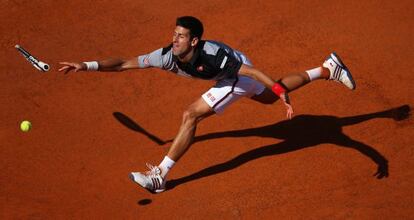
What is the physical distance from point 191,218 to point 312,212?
6.04 feet

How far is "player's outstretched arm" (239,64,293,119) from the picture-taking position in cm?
978

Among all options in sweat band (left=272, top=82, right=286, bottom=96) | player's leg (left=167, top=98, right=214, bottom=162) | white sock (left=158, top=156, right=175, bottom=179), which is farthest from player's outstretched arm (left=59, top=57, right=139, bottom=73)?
sweat band (left=272, top=82, right=286, bottom=96)

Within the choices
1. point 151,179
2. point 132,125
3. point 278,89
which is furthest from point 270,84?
point 132,125

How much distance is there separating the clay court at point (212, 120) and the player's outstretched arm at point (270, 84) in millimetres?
1813

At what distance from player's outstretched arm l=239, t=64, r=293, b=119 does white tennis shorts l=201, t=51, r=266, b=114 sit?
0.49 m

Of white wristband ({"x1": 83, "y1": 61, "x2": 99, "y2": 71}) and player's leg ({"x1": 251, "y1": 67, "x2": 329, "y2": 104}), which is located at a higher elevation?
white wristband ({"x1": 83, "y1": 61, "x2": 99, "y2": 71})

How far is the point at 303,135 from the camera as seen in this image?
12.1 meters

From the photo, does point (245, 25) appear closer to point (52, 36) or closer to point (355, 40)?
point (355, 40)

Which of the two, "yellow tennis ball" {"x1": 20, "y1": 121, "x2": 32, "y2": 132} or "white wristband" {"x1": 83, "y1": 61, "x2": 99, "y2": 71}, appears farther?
"yellow tennis ball" {"x1": 20, "y1": 121, "x2": 32, "y2": 132}

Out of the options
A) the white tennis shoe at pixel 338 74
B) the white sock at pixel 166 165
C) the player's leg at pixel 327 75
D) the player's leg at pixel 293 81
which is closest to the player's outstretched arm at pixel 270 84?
the player's leg at pixel 293 81

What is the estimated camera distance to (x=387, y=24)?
561 inches

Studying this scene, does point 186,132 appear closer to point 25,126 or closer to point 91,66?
point 91,66

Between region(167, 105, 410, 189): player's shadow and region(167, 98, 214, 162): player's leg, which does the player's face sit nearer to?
region(167, 98, 214, 162): player's leg

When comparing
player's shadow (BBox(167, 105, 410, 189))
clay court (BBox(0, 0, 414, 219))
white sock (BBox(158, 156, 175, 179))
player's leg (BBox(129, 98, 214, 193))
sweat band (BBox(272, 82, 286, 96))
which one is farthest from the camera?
player's shadow (BBox(167, 105, 410, 189))
